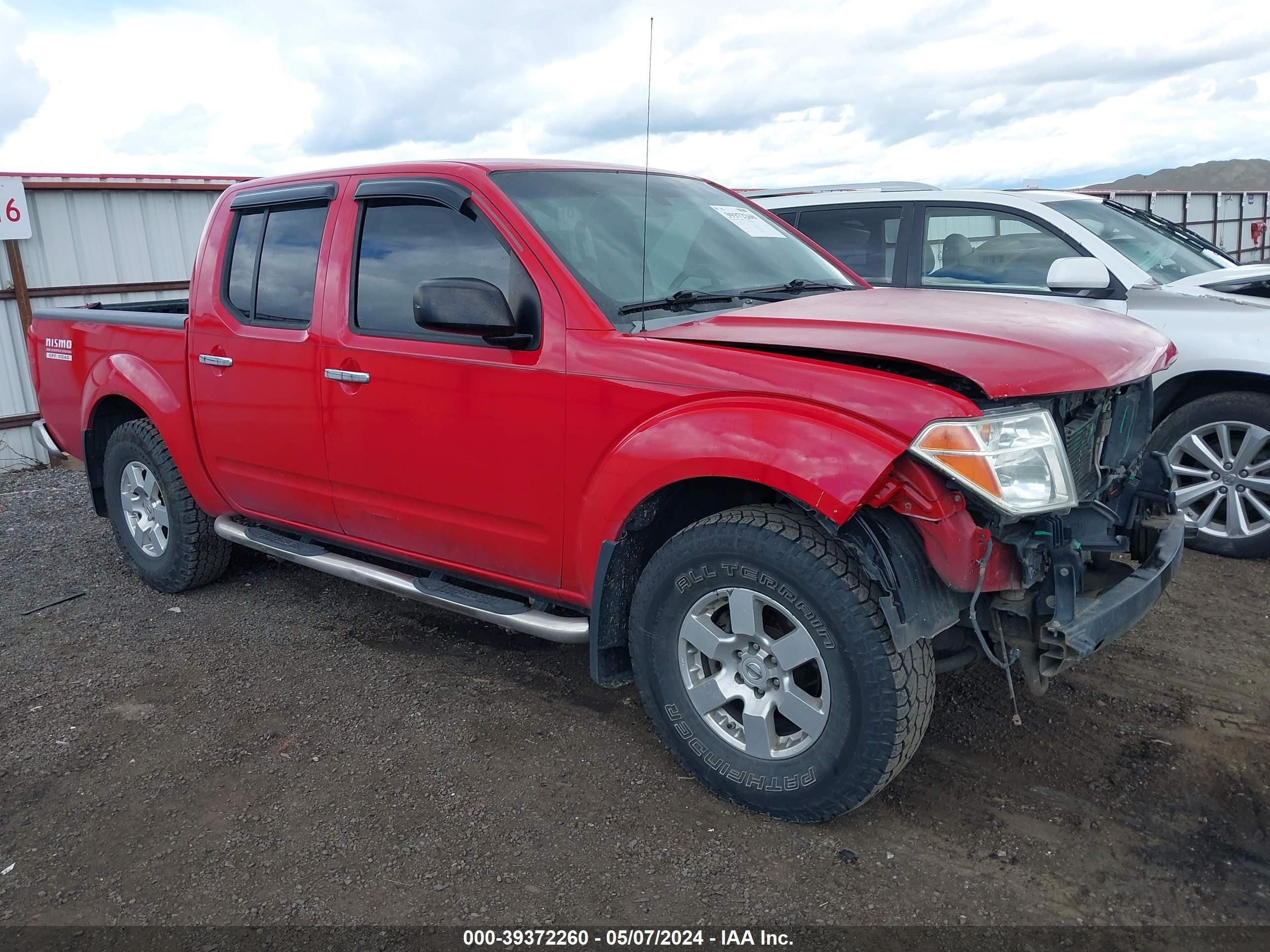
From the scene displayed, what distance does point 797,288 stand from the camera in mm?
3711

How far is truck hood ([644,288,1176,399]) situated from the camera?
101 inches

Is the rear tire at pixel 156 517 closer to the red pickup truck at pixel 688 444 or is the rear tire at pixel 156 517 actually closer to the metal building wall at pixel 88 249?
the red pickup truck at pixel 688 444

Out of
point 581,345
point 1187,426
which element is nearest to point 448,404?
point 581,345

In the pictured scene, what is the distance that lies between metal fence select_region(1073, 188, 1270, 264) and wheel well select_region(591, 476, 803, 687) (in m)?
14.6

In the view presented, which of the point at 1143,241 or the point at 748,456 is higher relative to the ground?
the point at 1143,241

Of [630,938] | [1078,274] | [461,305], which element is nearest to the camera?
[630,938]

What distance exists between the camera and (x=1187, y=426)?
16.3 ft

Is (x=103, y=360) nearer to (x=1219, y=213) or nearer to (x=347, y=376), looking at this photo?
(x=347, y=376)

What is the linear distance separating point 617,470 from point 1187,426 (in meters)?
3.50

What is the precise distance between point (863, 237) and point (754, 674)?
3.98 meters

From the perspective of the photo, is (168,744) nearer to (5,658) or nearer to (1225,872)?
(5,658)

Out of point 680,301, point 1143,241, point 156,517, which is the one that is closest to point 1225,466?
point 1143,241

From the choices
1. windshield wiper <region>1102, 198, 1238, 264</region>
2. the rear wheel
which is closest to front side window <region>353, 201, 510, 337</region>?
the rear wheel

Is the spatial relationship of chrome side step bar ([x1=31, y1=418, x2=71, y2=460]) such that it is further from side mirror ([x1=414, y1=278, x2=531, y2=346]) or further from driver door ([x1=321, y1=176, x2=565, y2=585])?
side mirror ([x1=414, y1=278, x2=531, y2=346])
